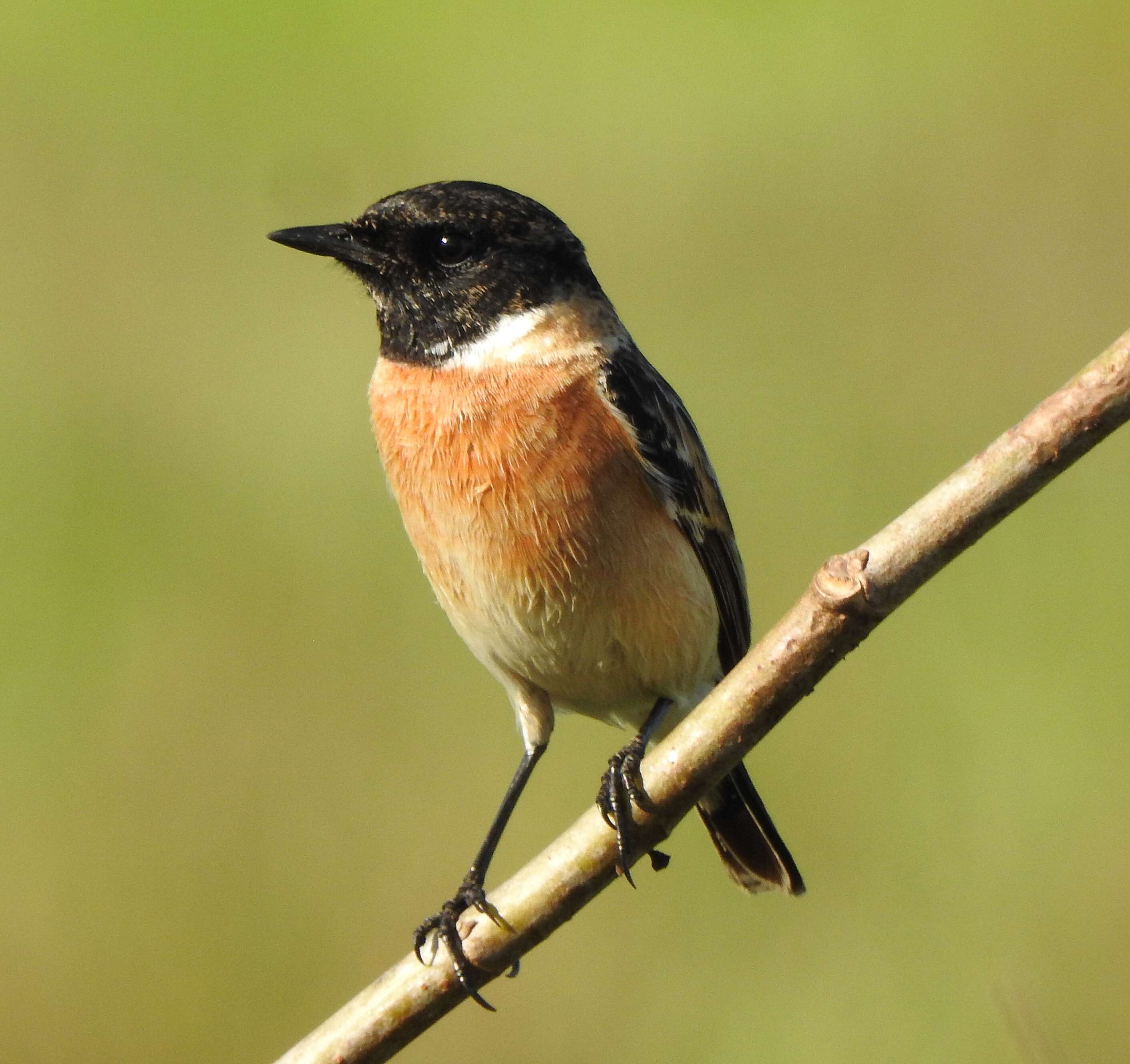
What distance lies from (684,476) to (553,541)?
0.48m

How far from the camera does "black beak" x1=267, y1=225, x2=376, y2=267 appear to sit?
12.2 ft

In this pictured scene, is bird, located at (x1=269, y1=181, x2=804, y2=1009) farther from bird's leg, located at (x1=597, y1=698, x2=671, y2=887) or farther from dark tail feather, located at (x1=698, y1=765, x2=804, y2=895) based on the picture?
bird's leg, located at (x1=597, y1=698, x2=671, y2=887)

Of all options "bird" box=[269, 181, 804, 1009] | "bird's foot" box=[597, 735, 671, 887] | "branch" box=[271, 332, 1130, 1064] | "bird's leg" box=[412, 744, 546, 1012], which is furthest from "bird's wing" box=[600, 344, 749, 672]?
"branch" box=[271, 332, 1130, 1064]

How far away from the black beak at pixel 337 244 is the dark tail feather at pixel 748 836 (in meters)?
1.69

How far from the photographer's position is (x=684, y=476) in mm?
3678

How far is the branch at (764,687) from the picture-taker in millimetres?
2080

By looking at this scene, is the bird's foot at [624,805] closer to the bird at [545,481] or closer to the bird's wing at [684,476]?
the bird at [545,481]

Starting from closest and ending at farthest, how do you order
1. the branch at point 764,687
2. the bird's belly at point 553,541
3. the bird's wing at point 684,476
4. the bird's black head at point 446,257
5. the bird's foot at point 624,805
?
the branch at point 764,687
the bird's foot at point 624,805
the bird's belly at point 553,541
the bird's wing at point 684,476
the bird's black head at point 446,257

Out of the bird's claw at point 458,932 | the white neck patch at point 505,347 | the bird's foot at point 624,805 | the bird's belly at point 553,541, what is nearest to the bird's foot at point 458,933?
the bird's claw at point 458,932

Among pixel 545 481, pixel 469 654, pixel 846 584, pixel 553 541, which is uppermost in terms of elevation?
pixel 846 584

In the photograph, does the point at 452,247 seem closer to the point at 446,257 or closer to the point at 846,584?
the point at 446,257

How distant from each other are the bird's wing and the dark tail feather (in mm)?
332

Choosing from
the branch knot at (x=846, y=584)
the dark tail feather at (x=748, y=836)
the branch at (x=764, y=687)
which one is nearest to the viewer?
the branch at (x=764, y=687)

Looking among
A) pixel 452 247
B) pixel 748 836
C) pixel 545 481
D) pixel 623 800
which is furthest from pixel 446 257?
pixel 748 836
